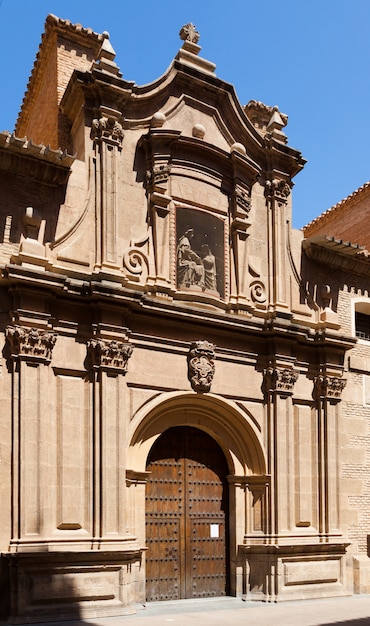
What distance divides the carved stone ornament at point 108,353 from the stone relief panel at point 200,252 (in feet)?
7.10

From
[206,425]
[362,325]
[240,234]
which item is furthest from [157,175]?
[362,325]

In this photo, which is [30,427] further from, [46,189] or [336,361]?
Result: [336,361]

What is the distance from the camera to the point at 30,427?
12750mm

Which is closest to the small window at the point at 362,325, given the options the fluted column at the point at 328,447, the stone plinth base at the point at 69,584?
the fluted column at the point at 328,447

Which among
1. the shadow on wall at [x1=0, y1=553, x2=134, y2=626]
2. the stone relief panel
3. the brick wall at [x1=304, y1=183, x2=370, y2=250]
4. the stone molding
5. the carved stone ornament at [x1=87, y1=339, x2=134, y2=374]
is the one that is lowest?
the shadow on wall at [x1=0, y1=553, x2=134, y2=626]

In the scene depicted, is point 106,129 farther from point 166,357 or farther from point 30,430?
point 30,430

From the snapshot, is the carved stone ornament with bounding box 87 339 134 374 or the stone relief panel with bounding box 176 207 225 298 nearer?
the carved stone ornament with bounding box 87 339 134 374

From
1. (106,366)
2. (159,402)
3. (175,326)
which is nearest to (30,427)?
(106,366)

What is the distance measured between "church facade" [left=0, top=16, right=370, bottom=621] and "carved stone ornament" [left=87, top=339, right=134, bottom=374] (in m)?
0.05

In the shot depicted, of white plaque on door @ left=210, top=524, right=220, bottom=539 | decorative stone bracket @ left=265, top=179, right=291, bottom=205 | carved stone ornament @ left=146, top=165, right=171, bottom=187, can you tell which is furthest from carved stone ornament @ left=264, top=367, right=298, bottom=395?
carved stone ornament @ left=146, top=165, right=171, bottom=187

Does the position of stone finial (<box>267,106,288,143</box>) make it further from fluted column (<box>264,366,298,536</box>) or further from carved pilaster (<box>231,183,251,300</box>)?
fluted column (<box>264,366,298,536</box>)

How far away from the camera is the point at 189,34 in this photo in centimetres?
1686

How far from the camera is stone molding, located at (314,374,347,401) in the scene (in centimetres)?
1710

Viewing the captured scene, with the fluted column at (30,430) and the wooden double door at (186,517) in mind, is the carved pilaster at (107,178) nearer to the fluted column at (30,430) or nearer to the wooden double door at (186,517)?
the fluted column at (30,430)
